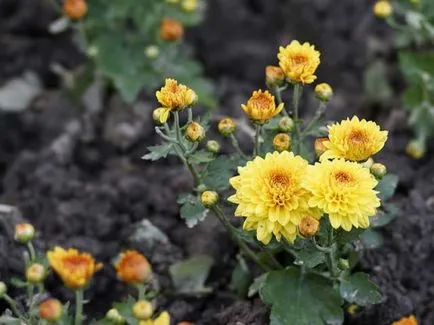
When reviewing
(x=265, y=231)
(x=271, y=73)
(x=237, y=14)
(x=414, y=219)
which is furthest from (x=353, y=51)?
(x=265, y=231)

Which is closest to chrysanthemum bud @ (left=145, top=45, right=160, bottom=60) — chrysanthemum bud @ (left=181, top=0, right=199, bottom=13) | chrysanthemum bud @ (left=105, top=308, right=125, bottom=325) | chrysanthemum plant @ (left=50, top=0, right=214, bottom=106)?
chrysanthemum plant @ (left=50, top=0, right=214, bottom=106)

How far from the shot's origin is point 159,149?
205cm

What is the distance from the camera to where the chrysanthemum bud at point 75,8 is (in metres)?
2.88

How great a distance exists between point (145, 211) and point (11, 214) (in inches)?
15.8

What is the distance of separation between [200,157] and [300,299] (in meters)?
0.39

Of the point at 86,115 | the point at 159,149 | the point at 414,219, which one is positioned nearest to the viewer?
the point at 159,149

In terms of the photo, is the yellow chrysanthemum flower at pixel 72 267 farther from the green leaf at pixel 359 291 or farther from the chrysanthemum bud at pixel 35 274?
the green leaf at pixel 359 291

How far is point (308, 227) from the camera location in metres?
1.85

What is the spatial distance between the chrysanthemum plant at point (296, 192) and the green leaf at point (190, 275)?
21 cm

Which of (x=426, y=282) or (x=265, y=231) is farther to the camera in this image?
(x=426, y=282)

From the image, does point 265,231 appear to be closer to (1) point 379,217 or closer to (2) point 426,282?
(1) point 379,217

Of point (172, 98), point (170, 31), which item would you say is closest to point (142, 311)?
point (172, 98)

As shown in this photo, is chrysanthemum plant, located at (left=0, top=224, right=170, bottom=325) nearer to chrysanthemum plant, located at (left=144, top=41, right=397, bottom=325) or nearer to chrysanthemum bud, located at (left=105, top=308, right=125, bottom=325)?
chrysanthemum bud, located at (left=105, top=308, right=125, bottom=325)

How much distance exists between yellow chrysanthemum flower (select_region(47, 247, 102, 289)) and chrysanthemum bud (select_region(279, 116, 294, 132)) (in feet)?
1.83
